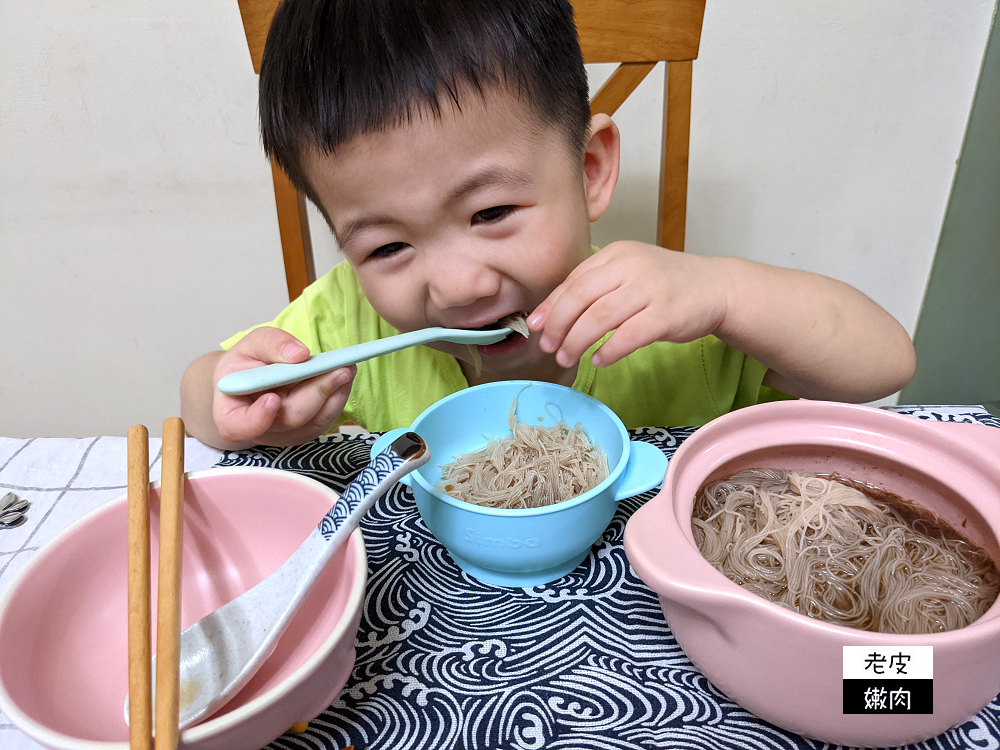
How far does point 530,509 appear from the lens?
523 mm

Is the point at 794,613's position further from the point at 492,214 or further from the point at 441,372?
the point at 441,372

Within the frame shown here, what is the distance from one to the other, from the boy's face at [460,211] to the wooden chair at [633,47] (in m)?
0.38

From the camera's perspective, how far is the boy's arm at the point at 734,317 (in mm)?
699

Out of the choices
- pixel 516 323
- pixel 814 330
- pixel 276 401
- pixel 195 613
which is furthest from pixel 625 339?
pixel 195 613

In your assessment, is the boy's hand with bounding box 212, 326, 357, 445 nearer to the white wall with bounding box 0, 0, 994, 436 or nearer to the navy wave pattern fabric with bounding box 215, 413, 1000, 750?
the navy wave pattern fabric with bounding box 215, 413, 1000, 750

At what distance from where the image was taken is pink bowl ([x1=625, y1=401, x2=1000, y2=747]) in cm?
37

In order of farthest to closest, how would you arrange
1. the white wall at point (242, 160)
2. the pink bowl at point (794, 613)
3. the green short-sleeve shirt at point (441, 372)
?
the white wall at point (242, 160) → the green short-sleeve shirt at point (441, 372) → the pink bowl at point (794, 613)

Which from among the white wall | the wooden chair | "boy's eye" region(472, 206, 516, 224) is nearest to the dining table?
"boy's eye" region(472, 206, 516, 224)

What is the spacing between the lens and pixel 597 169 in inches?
34.8

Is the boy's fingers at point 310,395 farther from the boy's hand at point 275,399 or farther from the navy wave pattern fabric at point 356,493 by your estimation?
the navy wave pattern fabric at point 356,493

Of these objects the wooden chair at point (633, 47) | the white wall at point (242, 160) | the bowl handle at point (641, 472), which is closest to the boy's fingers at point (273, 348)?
the bowl handle at point (641, 472)

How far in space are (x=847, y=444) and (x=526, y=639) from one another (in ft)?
1.04

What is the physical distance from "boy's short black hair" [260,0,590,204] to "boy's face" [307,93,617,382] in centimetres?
2

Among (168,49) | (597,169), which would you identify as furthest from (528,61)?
(168,49)
